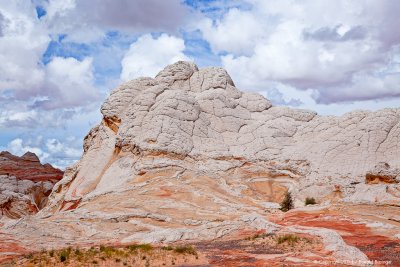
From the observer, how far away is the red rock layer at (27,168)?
3312 inches

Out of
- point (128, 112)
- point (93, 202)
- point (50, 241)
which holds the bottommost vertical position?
point (50, 241)

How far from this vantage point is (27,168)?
8888cm

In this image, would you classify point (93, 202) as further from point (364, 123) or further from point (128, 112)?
point (364, 123)

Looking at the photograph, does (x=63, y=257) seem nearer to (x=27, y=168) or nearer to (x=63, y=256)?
(x=63, y=256)

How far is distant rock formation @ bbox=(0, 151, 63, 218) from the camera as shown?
65.6 meters

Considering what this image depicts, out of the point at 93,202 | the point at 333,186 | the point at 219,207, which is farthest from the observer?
the point at 333,186

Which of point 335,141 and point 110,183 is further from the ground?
point 335,141

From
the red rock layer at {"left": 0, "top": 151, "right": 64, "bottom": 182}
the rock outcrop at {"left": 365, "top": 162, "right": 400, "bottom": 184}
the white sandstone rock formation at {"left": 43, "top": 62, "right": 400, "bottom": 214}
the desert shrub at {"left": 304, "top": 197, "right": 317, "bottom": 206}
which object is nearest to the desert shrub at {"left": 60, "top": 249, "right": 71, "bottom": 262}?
the white sandstone rock formation at {"left": 43, "top": 62, "right": 400, "bottom": 214}

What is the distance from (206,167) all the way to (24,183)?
37.9 m

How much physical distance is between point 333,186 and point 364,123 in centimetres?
1078

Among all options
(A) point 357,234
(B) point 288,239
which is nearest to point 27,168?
(A) point 357,234

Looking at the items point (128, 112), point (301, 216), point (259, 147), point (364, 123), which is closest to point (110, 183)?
point (128, 112)

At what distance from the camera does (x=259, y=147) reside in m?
56.1

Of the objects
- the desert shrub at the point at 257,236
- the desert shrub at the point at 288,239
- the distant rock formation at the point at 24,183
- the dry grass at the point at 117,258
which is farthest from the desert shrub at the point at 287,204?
the distant rock formation at the point at 24,183
